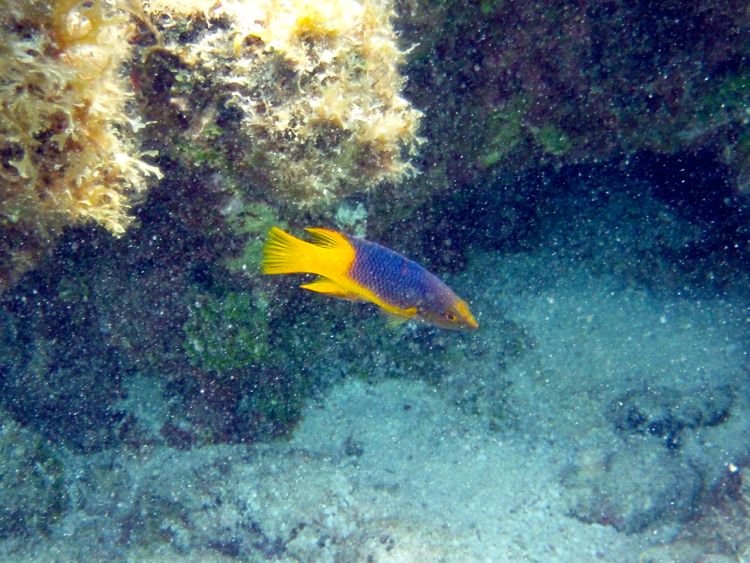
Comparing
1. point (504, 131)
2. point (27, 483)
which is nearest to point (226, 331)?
point (27, 483)

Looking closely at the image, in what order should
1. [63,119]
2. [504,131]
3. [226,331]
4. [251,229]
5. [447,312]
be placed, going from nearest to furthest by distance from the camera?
1. [63,119]
2. [447,312]
3. [251,229]
4. [226,331]
5. [504,131]

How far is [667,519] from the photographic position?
167 inches

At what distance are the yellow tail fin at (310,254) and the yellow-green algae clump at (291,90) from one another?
0.52 metres

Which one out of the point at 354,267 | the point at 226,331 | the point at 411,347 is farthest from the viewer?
the point at 411,347

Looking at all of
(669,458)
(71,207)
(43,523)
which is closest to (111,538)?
(43,523)

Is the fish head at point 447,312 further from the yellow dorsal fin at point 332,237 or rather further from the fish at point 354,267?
the yellow dorsal fin at point 332,237

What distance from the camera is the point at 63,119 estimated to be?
2.46m

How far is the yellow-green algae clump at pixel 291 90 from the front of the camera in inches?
106

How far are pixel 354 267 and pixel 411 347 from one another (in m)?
2.72

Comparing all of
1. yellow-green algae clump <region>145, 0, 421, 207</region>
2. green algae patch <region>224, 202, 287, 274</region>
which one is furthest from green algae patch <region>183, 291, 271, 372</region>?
yellow-green algae clump <region>145, 0, 421, 207</region>

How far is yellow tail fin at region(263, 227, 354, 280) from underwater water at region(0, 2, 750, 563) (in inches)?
20.9

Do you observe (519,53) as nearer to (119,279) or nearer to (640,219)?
Answer: (640,219)

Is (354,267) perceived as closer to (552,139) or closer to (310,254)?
(310,254)

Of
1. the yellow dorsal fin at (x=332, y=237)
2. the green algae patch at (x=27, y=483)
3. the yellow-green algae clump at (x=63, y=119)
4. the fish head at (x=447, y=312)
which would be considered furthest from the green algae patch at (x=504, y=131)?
the green algae patch at (x=27, y=483)
